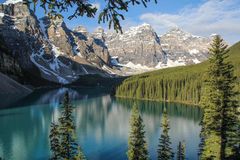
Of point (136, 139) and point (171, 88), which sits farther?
point (171, 88)

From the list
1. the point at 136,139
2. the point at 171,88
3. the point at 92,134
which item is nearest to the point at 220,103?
the point at 136,139

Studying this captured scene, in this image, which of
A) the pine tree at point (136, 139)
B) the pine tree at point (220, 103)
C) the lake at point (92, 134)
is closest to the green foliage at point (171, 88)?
the lake at point (92, 134)

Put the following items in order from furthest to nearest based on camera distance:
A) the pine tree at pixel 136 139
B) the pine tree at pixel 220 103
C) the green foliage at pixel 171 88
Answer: the green foliage at pixel 171 88 → the pine tree at pixel 136 139 → the pine tree at pixel 220 103

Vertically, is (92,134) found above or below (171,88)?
below

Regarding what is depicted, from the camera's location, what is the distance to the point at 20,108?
4966 inches

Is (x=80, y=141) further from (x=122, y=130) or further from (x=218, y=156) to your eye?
(x=218, y=156)

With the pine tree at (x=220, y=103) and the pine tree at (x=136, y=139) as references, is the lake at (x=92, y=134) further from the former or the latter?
the pine tree at (x=220, y=103)

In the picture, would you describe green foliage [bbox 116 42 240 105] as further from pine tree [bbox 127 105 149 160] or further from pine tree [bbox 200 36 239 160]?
pine tree [bbox 200 36 239 160]

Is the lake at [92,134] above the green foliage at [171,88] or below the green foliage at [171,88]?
below

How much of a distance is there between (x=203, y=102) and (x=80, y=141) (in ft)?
146

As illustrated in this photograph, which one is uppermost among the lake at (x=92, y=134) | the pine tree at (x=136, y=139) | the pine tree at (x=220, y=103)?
the pine tree at (x=220, y=103)

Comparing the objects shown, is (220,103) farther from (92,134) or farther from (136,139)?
(92,134)

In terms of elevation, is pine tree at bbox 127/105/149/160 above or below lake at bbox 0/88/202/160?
above

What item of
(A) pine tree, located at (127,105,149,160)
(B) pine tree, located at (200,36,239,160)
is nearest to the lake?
(A) pine tree, located at (127,105,149,160)
